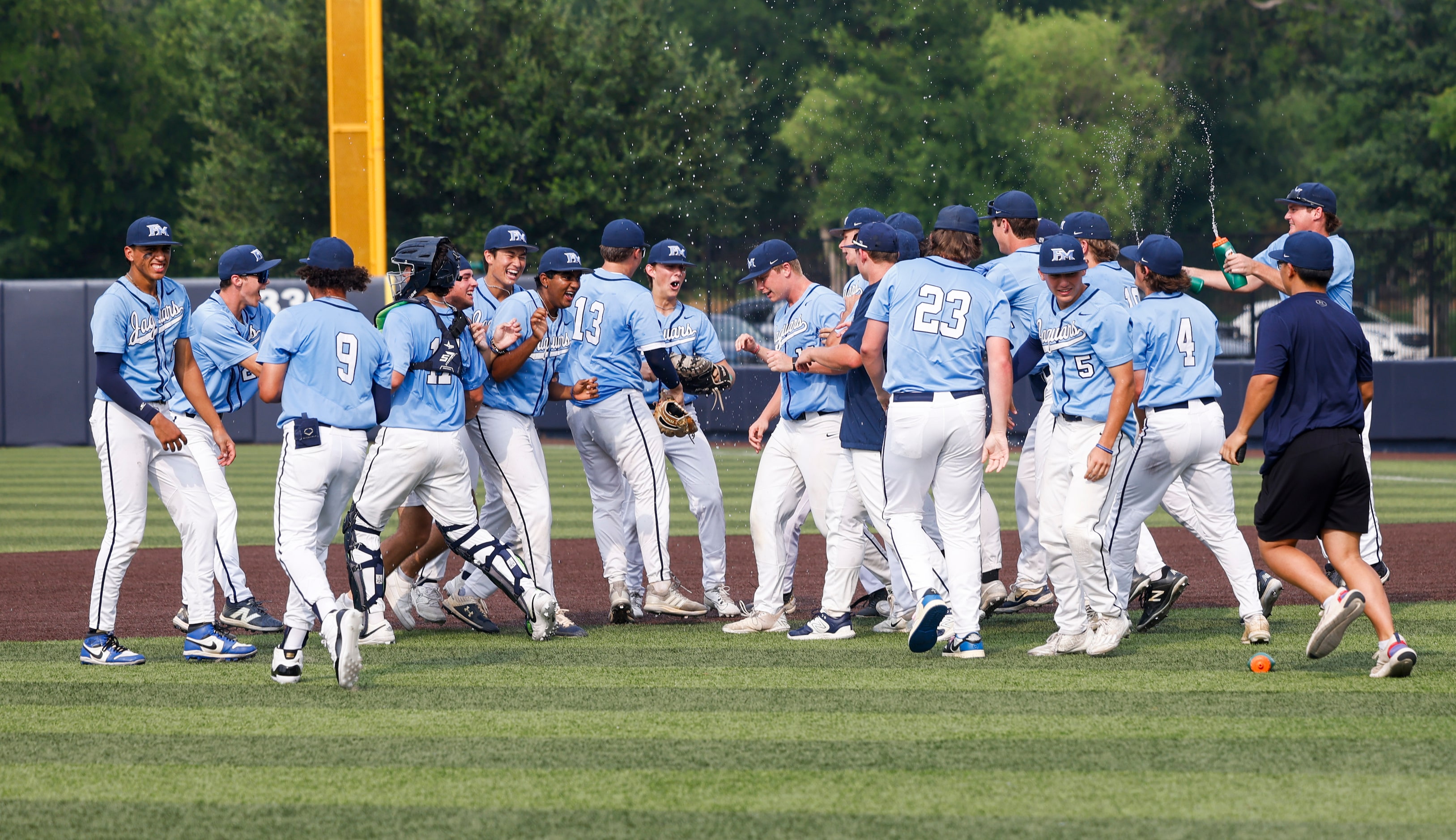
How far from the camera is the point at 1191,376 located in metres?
7.00

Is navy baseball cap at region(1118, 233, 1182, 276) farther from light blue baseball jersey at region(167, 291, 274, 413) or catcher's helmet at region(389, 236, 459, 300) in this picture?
light blue baseball jersey at region(167, 291, 274, 413)

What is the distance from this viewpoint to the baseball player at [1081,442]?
22.1 ft

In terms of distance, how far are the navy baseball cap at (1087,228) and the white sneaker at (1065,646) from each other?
2.01 meters

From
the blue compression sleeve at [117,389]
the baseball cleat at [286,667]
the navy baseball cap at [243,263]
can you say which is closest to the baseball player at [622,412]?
the navy baseball cap at [243,263]

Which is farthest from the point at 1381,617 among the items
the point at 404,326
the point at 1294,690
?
the point at 404,326

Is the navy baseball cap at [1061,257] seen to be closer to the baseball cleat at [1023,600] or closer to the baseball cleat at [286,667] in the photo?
the baseball cleat at [1023,600]

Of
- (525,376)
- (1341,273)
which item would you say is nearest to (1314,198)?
(1341,273)

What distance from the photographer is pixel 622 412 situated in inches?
328

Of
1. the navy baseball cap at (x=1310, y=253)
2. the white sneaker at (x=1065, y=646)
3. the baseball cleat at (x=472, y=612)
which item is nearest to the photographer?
the navy baseball cap at (x=1310, y=253)

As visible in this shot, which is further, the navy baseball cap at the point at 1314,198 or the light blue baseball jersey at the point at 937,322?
the navy baseball cap at the point at 1314,198

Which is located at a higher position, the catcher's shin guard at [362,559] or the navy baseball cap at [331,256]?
the navy baseball cap at [331,256]

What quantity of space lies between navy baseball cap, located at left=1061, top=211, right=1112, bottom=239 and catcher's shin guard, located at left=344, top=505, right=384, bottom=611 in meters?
3.76

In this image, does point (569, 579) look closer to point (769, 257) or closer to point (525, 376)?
point (525, 376)

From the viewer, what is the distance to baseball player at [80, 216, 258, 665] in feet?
22.6
